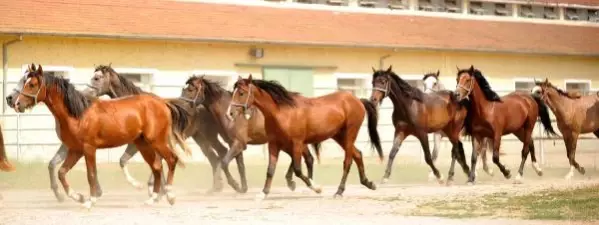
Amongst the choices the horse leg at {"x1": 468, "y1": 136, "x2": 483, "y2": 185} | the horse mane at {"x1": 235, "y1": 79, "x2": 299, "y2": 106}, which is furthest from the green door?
the horse mane at {"x1": 235, "y1": 79, "x2": 299, "y2": 106}

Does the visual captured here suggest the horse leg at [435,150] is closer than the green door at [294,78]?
Yes

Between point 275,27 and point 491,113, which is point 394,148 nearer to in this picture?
point 491,113

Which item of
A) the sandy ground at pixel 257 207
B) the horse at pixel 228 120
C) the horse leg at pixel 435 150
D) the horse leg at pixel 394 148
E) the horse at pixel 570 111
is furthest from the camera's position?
the horse at pixel 570 111

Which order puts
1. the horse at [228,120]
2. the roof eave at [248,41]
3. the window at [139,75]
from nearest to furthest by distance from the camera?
the horse at [228,120] < the roof eave at [248,41] < the window at [139,75]

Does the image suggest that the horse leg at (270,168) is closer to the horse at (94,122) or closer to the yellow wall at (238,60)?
the horse at (94,122)

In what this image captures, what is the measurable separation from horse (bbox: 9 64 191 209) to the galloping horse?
686 millimetres

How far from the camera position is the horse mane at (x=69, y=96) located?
49.0 ft

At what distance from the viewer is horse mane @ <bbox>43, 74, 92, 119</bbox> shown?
49.0 feet

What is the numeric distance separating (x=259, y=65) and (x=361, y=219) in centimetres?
1576

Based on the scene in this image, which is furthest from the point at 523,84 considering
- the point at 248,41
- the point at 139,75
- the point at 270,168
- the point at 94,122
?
the point at 94,122

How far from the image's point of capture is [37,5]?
26312mm

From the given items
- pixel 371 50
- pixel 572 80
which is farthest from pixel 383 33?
pixel 572 80

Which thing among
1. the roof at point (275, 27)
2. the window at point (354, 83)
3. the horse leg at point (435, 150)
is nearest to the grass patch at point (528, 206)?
the horse leg at point (435, 150)

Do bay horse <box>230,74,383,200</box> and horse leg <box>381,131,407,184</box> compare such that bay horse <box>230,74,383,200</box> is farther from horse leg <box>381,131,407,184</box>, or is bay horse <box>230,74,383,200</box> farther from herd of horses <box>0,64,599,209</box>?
horse leg <box>381,131,407,184</box>
